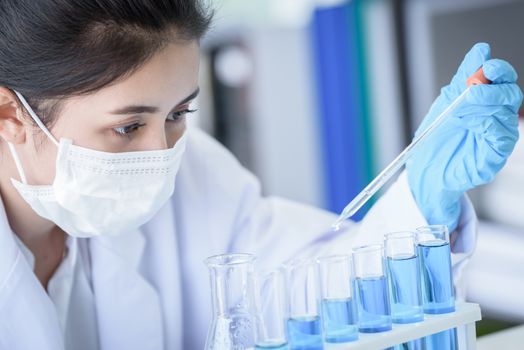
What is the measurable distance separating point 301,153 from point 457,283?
5165 millimetres

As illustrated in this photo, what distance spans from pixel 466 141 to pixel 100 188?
0.87 meters

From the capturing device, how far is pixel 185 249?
220cm

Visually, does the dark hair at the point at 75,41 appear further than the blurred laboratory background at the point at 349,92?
No

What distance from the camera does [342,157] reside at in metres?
5.75

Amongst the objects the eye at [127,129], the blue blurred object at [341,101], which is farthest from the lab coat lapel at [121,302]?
the blue blurred object at [341,101]

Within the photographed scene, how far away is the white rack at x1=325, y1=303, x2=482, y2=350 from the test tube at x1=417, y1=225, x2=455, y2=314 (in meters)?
0.02

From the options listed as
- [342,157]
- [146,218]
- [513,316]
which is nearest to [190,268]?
[146,218]

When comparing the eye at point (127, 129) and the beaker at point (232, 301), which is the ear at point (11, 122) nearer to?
the eye at point (127, 129)

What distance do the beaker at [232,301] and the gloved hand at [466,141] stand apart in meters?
0.58

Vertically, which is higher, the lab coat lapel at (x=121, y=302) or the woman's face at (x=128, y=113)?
the woman's face at (x=128, y=113)

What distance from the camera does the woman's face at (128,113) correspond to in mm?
1672

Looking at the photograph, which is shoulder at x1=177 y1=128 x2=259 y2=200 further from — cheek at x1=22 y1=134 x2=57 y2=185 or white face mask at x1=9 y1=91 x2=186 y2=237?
cheek at x1=22 y1=134 x2=57 y2=185

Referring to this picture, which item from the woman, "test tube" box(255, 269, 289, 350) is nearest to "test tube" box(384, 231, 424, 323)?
"test tube" box(255, 269, 289, 350)

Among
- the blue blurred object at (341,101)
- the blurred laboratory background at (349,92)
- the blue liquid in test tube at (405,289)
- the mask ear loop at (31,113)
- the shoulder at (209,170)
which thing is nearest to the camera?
the blue liquid in test tube at (405,289)
